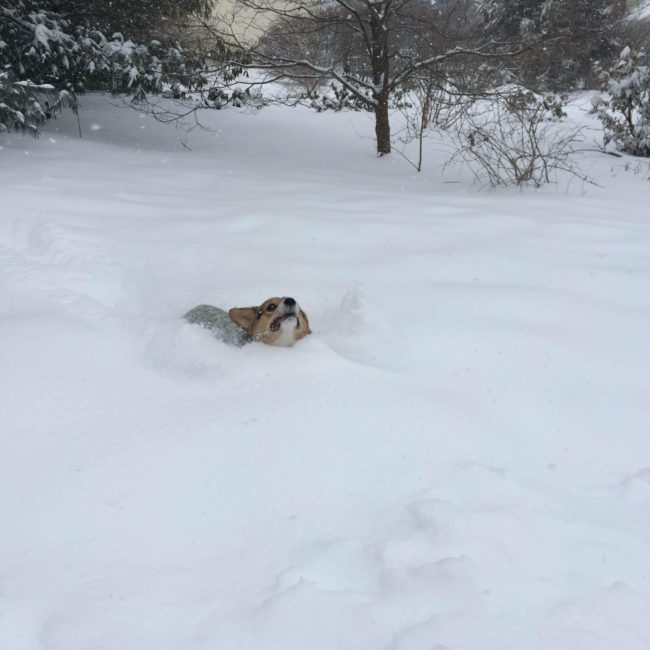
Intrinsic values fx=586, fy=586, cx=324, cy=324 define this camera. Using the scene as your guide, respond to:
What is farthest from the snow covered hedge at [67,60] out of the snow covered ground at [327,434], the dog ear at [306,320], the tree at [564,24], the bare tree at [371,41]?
the tree at [564,24]

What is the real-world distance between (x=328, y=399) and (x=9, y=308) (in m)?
2.00

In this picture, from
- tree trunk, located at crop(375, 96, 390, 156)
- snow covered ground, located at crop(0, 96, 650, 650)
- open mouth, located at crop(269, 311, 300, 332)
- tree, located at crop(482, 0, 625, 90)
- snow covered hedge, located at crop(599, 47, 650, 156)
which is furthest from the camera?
tree, located at crop(482, 0, 625, 90)

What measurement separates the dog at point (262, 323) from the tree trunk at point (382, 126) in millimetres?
5563

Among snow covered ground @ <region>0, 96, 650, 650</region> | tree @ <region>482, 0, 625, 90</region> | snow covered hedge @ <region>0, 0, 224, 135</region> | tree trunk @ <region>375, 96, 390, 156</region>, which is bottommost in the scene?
snow covered ground @ <region>0, 96, 650, 650</region>

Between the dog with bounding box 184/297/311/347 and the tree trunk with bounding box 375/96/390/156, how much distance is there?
5.56m

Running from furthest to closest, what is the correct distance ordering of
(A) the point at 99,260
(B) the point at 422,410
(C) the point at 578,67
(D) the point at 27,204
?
(C) the point at 578,67
(D) the point at 27,204
(A) the point at 99,260
(B) the point at 422,410

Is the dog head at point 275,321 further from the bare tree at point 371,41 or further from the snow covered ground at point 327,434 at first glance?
the bare tree at point 371,41

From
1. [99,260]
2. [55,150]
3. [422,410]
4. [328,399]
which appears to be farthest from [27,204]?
[422,410]

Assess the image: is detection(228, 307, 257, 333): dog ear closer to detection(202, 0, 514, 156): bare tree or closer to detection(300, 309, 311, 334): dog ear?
detection(300, 309, 311, 334): dog ear

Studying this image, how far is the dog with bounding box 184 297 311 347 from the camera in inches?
122

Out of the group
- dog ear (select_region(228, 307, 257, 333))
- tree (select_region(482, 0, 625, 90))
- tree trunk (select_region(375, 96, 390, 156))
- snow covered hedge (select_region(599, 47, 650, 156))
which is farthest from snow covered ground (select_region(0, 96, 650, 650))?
tree (select_region(482, 0, 625, 90))

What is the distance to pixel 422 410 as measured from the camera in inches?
105

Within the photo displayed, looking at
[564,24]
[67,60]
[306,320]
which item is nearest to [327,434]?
[306,320]

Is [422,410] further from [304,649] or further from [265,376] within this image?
[304,649]
